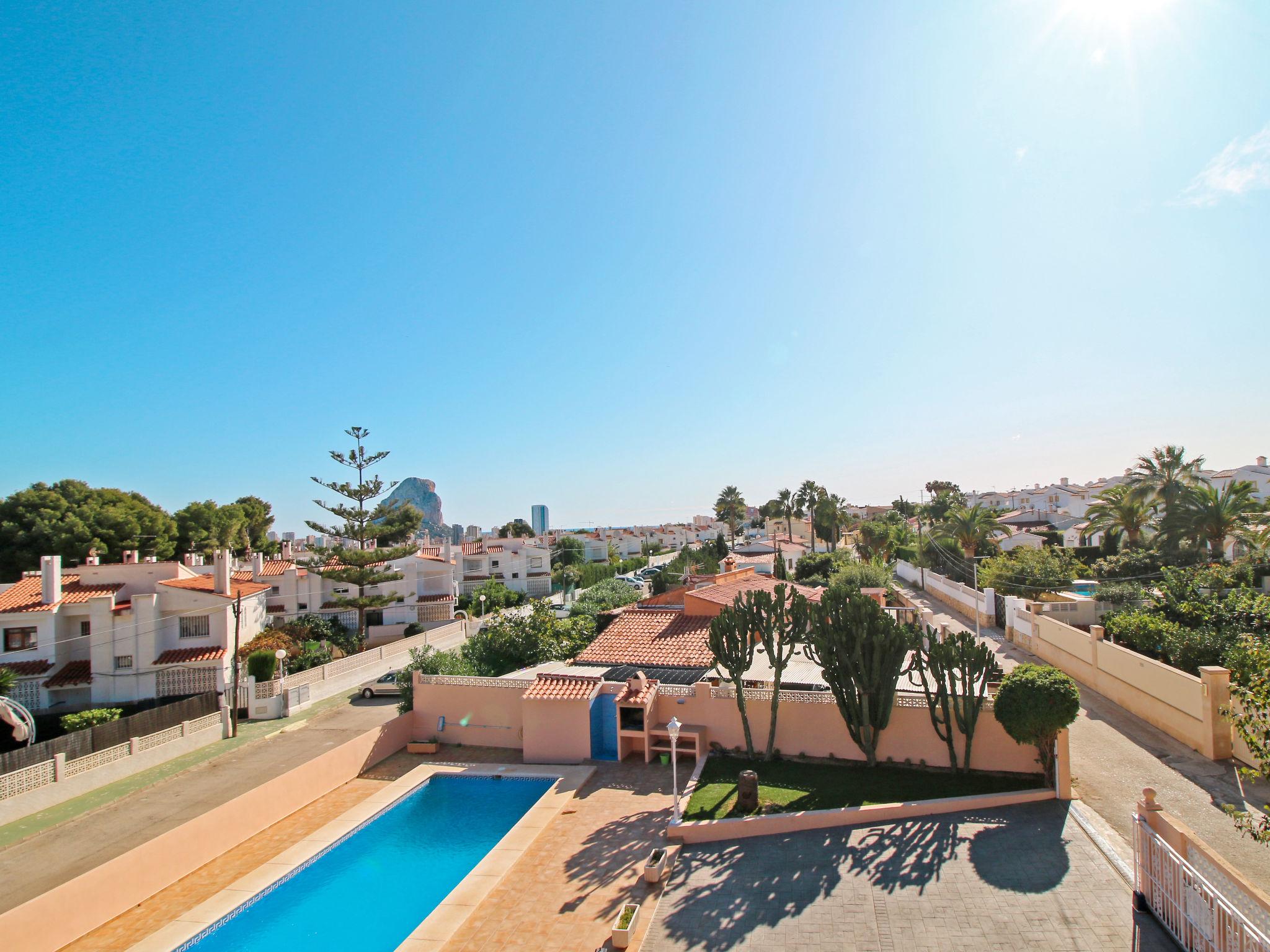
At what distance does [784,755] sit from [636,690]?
150 inches

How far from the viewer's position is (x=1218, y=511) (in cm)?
2762

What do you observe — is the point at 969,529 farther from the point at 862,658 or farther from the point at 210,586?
the point at 210,586

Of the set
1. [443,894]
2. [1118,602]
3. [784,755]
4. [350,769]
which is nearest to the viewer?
[443,894]

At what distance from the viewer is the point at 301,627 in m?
29.4

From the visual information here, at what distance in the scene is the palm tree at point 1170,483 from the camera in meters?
29.2

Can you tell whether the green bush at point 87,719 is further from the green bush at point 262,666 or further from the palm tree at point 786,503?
the palm tree at point 786,503

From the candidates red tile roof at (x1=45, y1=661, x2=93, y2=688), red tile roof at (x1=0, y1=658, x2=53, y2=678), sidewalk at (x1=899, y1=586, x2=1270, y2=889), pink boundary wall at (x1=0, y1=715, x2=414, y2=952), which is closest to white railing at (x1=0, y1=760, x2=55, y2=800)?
pink boundary wall at (x1=0, y1=715, x2=414, y2=952)

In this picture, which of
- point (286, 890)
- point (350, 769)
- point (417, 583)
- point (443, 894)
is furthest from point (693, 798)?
point (417, 583)

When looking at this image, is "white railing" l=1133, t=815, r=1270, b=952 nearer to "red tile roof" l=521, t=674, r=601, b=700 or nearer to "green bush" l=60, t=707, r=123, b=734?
"red tile roof" l=521, t=674, r=601, b=700

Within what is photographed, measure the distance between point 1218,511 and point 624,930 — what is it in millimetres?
31944

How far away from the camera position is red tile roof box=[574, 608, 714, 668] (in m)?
19.4

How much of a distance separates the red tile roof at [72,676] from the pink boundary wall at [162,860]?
14.3 meters

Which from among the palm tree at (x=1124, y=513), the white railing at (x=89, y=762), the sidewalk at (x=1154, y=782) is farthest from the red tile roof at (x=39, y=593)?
the palm tree at (x=1124, y=513)

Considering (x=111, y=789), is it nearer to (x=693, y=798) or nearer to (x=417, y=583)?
(x=693, y=798)
